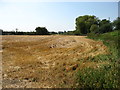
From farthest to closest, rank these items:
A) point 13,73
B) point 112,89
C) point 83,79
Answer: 1. point 13,73
2. point 83,79
3. point 112,89

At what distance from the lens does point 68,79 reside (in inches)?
222

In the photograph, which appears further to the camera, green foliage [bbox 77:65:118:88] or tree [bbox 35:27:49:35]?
tree [bbox 35:27:49:35]

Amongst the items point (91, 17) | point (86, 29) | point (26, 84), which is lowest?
point (26, 84)

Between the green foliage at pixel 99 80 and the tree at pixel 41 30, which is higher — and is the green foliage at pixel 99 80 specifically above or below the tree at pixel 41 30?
below

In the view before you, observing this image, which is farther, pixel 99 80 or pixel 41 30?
pixel 41 30

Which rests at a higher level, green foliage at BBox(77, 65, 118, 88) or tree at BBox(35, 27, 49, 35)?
tree at BBox(35, 27, 49, 35)

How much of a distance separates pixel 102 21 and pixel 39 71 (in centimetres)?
5668

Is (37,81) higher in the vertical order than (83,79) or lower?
lower

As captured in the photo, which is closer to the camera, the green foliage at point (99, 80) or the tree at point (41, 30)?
the green foliage at point (99, 80)

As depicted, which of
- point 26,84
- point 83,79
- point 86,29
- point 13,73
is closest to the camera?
point 83,79

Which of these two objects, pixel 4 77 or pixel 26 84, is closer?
pixel 26 84

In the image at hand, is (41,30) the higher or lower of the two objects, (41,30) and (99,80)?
the higher

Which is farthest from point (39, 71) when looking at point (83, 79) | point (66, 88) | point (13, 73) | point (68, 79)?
point (83, 79)

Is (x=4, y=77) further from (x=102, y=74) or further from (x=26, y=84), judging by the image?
(x=102, y=74)
